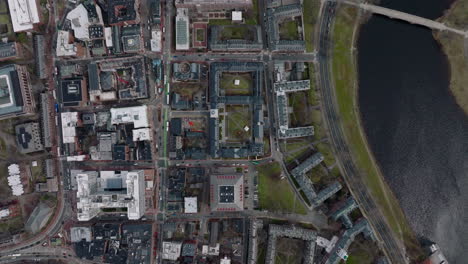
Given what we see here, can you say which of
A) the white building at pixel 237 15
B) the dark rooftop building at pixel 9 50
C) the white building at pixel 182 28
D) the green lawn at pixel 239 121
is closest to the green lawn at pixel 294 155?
the green lawn at pixel 239 121

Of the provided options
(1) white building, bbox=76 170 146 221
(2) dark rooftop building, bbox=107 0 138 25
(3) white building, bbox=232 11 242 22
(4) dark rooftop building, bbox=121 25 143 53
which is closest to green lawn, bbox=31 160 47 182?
(1) white building, bbox=76 170 146 221

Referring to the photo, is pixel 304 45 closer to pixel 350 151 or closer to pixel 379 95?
pixel 379 95

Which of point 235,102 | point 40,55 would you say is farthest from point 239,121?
point 40,55

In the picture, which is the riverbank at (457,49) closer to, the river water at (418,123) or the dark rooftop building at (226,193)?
the river water at (418,123)

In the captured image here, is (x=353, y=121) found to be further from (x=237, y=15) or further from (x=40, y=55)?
(x=40, y=55)

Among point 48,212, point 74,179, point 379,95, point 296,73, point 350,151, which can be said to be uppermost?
point 296,73

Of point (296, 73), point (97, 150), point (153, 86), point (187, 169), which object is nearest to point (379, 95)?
point (296, 73)

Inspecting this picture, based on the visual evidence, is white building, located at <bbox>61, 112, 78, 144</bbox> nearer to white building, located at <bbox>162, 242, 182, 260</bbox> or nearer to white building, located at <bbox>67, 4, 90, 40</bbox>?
white building, located at <bbox>67, 4, 90, 40</bbox>
